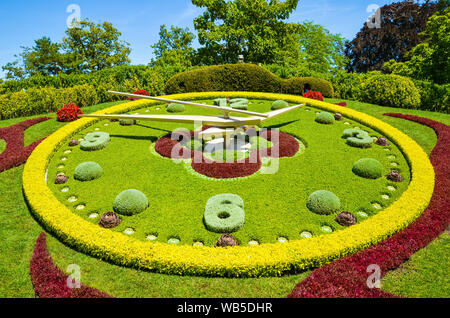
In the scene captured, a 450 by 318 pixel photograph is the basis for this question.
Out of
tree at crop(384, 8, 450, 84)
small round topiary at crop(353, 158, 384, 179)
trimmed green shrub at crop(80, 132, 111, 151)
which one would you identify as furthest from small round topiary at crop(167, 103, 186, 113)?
tree at crop(384, 8, 450, 84)

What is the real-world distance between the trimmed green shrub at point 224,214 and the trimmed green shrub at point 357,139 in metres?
8.39

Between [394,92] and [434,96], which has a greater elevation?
[394,92]

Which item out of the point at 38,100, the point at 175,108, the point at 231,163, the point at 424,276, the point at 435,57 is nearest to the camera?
the point at 424,276

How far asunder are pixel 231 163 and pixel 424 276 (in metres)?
8.41

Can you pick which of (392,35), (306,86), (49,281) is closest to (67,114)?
(49,281)

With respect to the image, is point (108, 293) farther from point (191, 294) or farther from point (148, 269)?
point (191, 294)

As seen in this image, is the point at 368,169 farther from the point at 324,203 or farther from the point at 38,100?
the point at 38,100

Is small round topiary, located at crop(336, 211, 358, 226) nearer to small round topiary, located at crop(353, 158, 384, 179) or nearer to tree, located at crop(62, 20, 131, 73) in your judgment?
small round topiary, located at crop(353, 158, 384, 179)

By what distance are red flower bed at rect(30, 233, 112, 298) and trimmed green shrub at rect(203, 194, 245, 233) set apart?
3.79 m

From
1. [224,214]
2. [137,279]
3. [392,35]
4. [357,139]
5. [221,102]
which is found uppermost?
[392,35]

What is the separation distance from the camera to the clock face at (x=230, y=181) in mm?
10117

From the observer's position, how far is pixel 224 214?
34.0ft

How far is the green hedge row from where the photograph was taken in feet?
75.8
